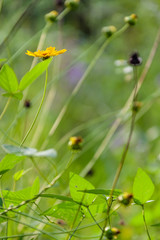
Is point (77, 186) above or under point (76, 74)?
above

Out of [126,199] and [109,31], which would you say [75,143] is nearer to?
[126,199]

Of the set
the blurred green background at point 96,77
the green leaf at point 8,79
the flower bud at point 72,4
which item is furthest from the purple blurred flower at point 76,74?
the green leaf at point 8,79

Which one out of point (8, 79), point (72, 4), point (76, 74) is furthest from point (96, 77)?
point (8, 79)

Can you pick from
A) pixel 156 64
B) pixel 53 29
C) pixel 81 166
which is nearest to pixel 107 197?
pixel 81 166

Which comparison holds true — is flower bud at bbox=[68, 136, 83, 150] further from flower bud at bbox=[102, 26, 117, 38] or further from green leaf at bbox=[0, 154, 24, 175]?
flower bud at bbox=[102, 26, 117, 38]

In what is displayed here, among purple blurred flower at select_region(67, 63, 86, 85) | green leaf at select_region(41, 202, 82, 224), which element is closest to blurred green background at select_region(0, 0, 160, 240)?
purple blurred flower at select_region(67, 63, 86, 85)

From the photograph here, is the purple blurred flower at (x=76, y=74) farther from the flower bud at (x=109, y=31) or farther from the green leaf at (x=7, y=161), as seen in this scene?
the green leaf at (x=7, y=161)

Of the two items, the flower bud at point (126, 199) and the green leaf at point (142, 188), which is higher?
the flower bud at point (126, 199)

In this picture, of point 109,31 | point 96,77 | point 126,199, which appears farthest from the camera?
point 96,77

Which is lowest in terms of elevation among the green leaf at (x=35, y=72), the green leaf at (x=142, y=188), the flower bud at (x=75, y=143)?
the green leaf at (x=142, y=188)

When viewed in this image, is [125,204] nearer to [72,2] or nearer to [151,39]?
[72,2]

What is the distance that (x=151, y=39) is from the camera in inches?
70.3

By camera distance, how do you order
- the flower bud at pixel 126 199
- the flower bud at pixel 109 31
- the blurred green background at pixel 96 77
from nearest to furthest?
the flower bud at pixel 126 199 < the flower bud at pixel 109 31 < the blurred green background at pixel 96 77

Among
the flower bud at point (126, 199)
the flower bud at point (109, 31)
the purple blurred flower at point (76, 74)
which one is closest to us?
the flower bud at point (126, 199)
